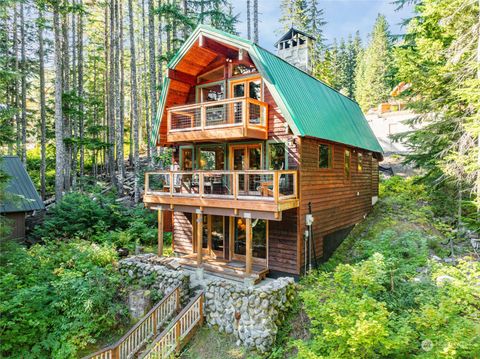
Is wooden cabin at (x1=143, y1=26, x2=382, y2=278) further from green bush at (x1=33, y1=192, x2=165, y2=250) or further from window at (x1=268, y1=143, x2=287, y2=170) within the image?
green bush at (x1=33, y1=192, x2=165, y2=250)

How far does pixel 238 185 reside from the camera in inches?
374

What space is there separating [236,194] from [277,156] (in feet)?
7.57

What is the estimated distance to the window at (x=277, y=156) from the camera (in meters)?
10.2

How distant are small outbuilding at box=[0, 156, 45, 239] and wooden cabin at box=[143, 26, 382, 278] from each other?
5.66 metres

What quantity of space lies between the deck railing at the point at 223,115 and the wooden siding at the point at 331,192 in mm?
1916

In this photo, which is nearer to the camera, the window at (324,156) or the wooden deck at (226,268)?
the wooden deck at (226,268)

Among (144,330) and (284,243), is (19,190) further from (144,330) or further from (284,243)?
(284,243)

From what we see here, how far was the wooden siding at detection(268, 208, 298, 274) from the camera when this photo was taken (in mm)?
→ 9703

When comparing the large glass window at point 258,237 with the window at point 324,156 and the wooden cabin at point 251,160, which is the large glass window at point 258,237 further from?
the window at point 324,156

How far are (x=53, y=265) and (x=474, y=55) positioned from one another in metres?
16.8

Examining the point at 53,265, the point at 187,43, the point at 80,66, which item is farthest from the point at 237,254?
the point at 80,66

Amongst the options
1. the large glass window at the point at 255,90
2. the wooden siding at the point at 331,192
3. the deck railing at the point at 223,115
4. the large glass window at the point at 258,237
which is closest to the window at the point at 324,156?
the wooden siding at the point at 331,192

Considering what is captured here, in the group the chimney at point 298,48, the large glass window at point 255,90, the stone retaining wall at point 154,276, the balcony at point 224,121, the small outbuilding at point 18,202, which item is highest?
the chimney at point 298,48

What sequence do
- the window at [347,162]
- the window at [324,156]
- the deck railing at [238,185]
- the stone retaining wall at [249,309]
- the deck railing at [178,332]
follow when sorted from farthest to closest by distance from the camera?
1. the window at [347,162]
2. the window at [324,156]
3. the deck railing at [238,185]
4. the stone retaining wall at [249,309]
5. the deck railing at [178,332]
